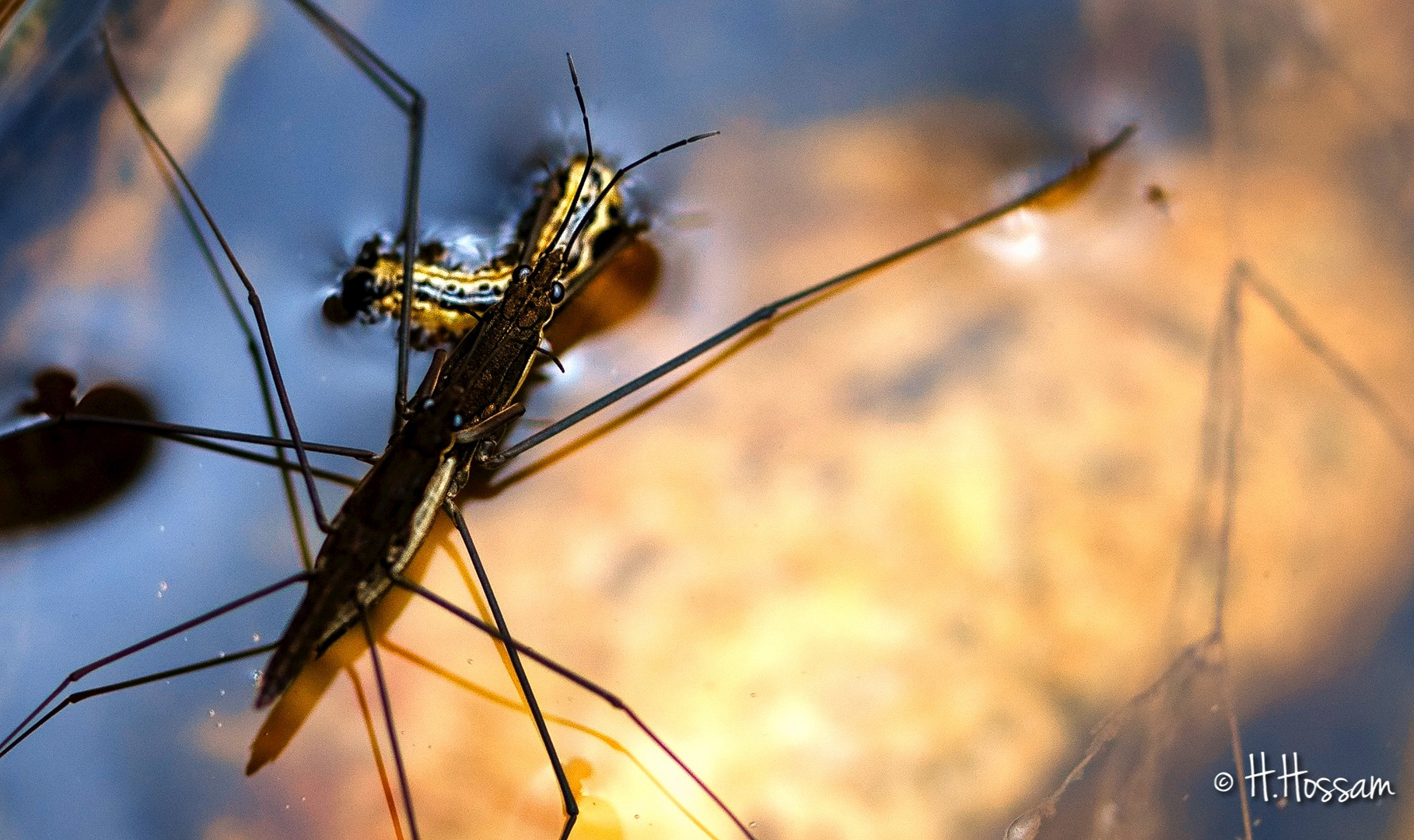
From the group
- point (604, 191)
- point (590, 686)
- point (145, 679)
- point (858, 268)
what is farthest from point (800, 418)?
point (145, 679)

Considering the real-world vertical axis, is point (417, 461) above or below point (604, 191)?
below

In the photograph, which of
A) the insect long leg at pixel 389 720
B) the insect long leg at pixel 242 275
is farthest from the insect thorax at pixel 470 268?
the insect long leg at pixel 389 720

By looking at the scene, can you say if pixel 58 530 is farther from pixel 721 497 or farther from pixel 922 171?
pixel 922 171

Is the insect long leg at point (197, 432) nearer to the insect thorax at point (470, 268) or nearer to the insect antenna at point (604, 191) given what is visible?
the insect thorax at point (470, 268)

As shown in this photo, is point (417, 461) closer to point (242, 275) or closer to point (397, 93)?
point (242, 275)

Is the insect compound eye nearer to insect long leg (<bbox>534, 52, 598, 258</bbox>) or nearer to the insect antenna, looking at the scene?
insect long leg (<bbox>534, 52, 598, 258</bbox>)

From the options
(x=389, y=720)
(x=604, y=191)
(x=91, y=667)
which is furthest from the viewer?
(x=604, y=191)

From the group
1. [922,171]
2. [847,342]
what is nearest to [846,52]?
[922,171]
